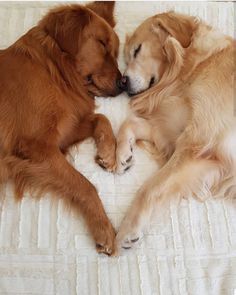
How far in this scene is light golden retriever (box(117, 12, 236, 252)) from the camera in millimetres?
1610

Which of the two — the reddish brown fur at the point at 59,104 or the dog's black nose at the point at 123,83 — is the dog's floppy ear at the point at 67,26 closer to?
the reddish brown fur at the point at 59,104

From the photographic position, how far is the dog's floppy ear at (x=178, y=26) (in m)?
1.87

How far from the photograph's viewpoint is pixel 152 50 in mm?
1946

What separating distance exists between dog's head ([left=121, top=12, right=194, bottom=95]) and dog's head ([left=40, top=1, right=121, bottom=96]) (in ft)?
0.28

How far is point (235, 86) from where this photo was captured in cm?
171

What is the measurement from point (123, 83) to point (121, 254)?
0.82m

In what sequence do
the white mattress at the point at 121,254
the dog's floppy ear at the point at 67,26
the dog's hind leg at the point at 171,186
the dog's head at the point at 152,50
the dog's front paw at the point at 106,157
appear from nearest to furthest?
the white mattress at the point at 121,254 → the dog's hind leg at the point at 171,186 → the dog's front paw at the point at 106,157 → the dog's floppy ear at the point at 67,26 → the dog's head at the point at 152,50

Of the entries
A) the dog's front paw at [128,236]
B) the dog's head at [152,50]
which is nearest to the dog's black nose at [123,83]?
the dog's head at [152,50]

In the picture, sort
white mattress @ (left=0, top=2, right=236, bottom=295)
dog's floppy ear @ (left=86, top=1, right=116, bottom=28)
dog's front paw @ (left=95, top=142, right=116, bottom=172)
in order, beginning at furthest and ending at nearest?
dog's floppy ear @ (left=86, top=1, right=116, bottom=28) < dog's front paw @ (left=95, top=142, right=116, bottom=172) < white mattress @ (left=0, top=2, right=236, bottom=295)

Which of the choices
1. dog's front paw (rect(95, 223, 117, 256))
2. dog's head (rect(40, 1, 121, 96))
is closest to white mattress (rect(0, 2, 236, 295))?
dog's front paw (rect(95, 223, 117, 256))

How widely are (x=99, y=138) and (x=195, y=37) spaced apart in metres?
0.64

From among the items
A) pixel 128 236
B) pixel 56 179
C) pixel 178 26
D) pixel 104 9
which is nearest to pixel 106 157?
pixel 56 179

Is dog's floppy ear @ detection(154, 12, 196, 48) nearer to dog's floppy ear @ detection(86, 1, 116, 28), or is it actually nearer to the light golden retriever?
the light golden retriever

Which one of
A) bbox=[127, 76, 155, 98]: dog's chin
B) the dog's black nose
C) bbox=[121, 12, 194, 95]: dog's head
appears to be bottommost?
bbox=[127, 76, 155, 98]: dog's chin
